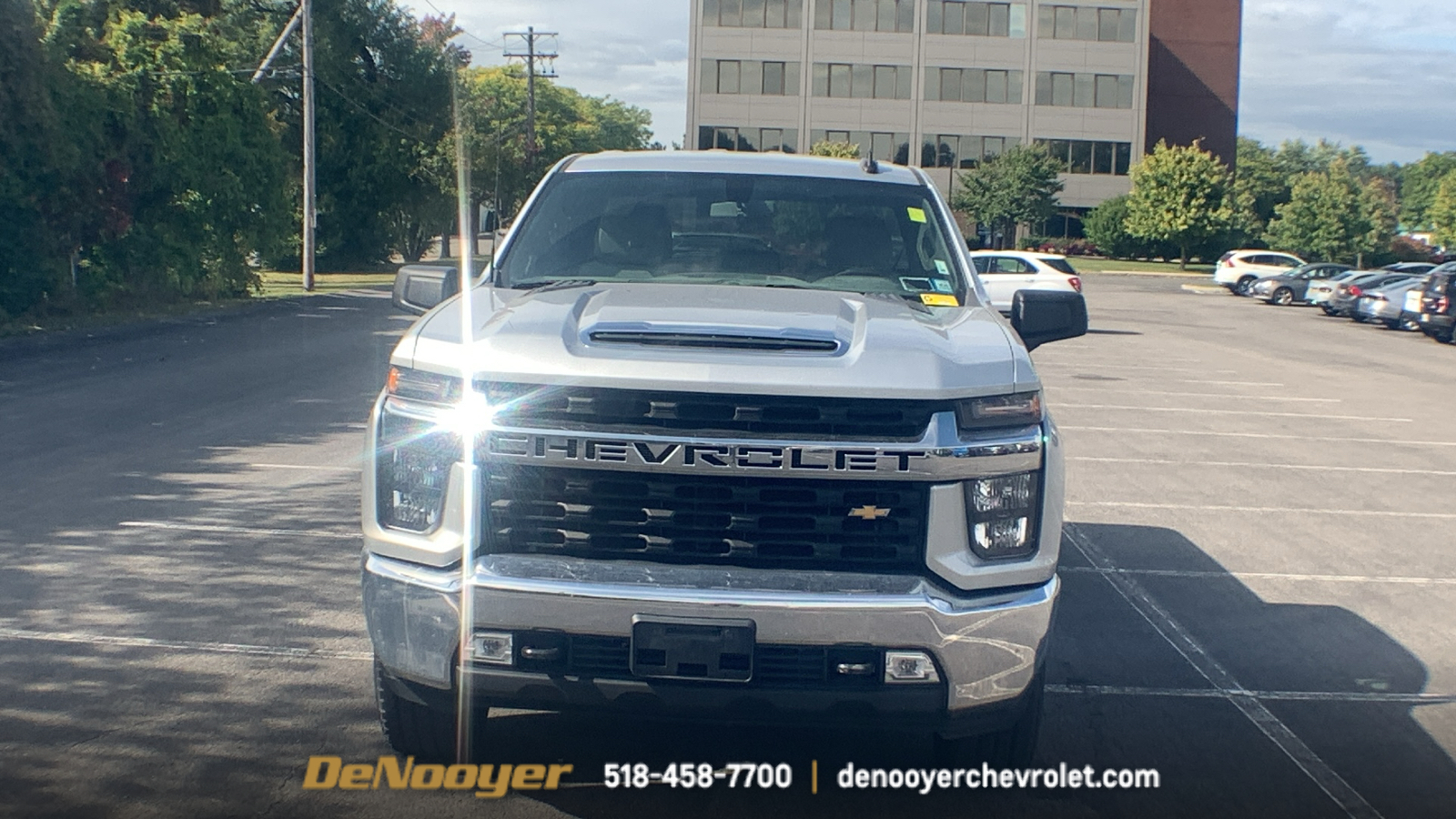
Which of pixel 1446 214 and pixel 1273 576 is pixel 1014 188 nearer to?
pixel 1446 214

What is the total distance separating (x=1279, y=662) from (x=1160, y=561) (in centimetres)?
207

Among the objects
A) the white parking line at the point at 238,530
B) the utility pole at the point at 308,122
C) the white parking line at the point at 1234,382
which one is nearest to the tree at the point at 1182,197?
the utility pole at the point at 308,122

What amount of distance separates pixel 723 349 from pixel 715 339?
0.05 metres

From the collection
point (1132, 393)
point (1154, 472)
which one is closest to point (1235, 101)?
point (1132, 393)

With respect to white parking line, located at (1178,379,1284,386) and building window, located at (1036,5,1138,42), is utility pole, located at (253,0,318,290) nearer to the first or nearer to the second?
white parking line, located at (1178,379,1284,386)

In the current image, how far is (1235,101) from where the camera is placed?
90.0 metres

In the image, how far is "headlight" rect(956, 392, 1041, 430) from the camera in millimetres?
3932

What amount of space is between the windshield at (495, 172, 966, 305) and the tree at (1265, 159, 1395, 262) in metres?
68.4

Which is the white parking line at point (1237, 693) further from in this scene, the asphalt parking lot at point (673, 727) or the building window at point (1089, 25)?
the building window at point (1089, 25)

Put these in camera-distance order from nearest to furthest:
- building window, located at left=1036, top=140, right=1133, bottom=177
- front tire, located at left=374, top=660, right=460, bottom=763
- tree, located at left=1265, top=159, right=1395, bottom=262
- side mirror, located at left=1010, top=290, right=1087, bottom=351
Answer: front tire, located at left=374, top=660, right=460, bottom=763, side mirror, located at left=1010, top=290, right=1087, bottom=351, tree, located at left=1265, top=159, right=1395, bottom=262, building window, located at left=1036, top=140, right=1133, bottom=177

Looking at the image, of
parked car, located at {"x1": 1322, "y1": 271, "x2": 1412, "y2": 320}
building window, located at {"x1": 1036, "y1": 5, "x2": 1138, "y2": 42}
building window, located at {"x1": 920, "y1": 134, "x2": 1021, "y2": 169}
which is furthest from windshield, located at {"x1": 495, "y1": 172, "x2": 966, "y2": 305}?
building window, located at {"x1": 1036, "y1": 5, "x2": 1138, "y2": 42}

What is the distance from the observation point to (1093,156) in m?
84.4

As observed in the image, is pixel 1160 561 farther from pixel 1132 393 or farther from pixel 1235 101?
pixel 1235 101

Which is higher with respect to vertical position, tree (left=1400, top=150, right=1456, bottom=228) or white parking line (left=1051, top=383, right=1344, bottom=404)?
tree (left=1400, top=150, right=1456, bottom=228)
